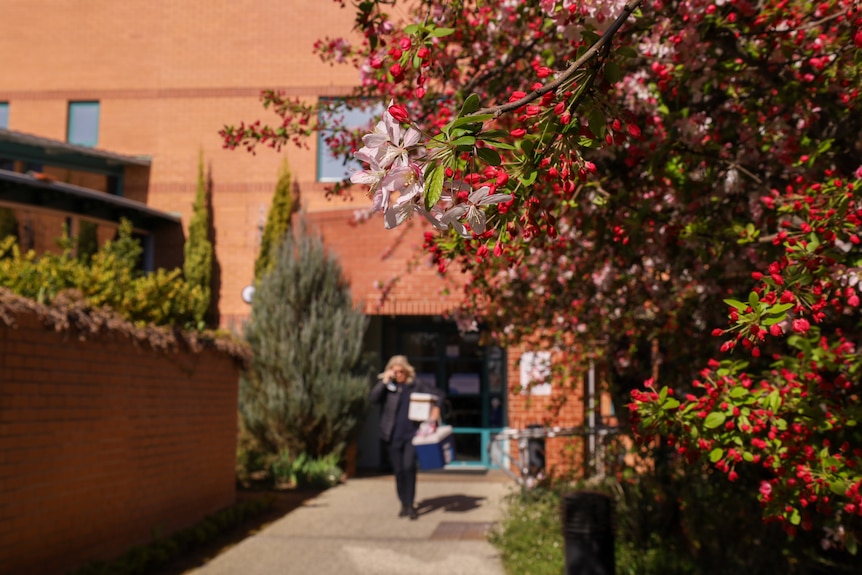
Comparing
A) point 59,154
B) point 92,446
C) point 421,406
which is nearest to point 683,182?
point 92,446

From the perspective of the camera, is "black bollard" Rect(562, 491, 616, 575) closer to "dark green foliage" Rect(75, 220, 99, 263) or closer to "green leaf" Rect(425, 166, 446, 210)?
"green leaf" Rect(425, 166, 446, 210)

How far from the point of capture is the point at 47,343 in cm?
616

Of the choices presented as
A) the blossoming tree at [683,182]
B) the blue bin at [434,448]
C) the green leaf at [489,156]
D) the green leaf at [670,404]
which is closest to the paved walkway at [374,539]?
the blue bin at [434,448]

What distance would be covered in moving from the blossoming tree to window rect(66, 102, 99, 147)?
45.9 feet

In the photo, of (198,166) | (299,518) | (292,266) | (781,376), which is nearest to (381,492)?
(299,518)

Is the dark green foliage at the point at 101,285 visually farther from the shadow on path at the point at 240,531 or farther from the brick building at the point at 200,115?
the brick building at the point at 200,115

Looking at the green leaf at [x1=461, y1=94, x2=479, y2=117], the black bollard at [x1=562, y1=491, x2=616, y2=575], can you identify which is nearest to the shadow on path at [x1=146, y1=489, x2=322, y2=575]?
the black bollard at [x1=562, y1=491, x2=616, y2=575]

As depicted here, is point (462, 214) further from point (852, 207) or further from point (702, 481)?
point (702, 481)

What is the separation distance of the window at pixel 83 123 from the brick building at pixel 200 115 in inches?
1.2

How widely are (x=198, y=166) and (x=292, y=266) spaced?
15.6 ft

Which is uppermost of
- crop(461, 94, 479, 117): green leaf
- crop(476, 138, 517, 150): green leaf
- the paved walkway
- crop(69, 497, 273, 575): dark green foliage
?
crop(461, 94, 479, 117): green leaf

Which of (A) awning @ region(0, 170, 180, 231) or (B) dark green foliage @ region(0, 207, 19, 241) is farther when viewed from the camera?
(B) dark green foliage @ region(0, 207, 19, 241)

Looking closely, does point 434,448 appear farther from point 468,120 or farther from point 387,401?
point 468,120

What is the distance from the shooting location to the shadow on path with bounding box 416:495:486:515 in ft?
36.1
